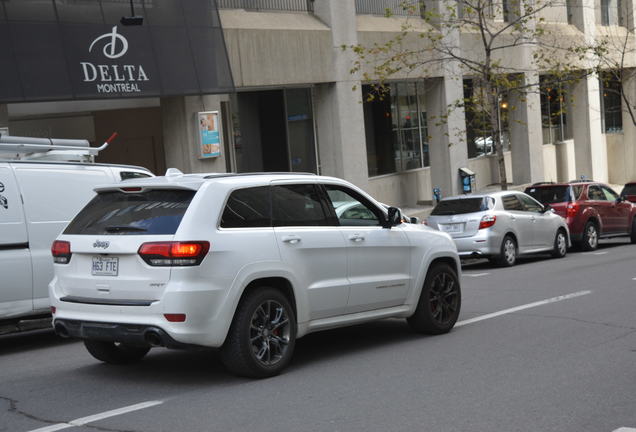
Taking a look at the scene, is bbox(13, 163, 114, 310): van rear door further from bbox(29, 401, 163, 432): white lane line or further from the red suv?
the red suv

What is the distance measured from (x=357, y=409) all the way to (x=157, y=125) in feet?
61.6

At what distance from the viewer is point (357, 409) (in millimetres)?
6754

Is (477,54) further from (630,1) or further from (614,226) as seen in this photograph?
(630,1)

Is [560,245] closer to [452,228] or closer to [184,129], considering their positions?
[452,228]

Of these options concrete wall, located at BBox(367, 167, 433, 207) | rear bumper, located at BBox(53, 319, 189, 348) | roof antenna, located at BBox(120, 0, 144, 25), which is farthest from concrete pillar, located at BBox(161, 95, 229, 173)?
rear bumper, located at BBox(53, 319, 189, 348)

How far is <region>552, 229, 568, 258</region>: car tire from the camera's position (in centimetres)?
2053

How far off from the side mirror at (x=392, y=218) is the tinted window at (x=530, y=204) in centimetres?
1068

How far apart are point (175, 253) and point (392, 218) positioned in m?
2.84

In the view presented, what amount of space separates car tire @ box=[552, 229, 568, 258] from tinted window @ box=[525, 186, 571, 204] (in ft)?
5.33

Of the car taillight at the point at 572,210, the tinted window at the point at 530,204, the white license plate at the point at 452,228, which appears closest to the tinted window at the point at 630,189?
the car taillight at the point at 572,210

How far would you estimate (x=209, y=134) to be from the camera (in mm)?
21875

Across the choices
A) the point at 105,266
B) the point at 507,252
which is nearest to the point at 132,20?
the point at 507,252

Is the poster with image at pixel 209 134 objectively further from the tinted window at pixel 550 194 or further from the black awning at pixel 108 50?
the tinted window at pixel 550 194

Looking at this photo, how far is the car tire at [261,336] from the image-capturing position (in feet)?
25.0
